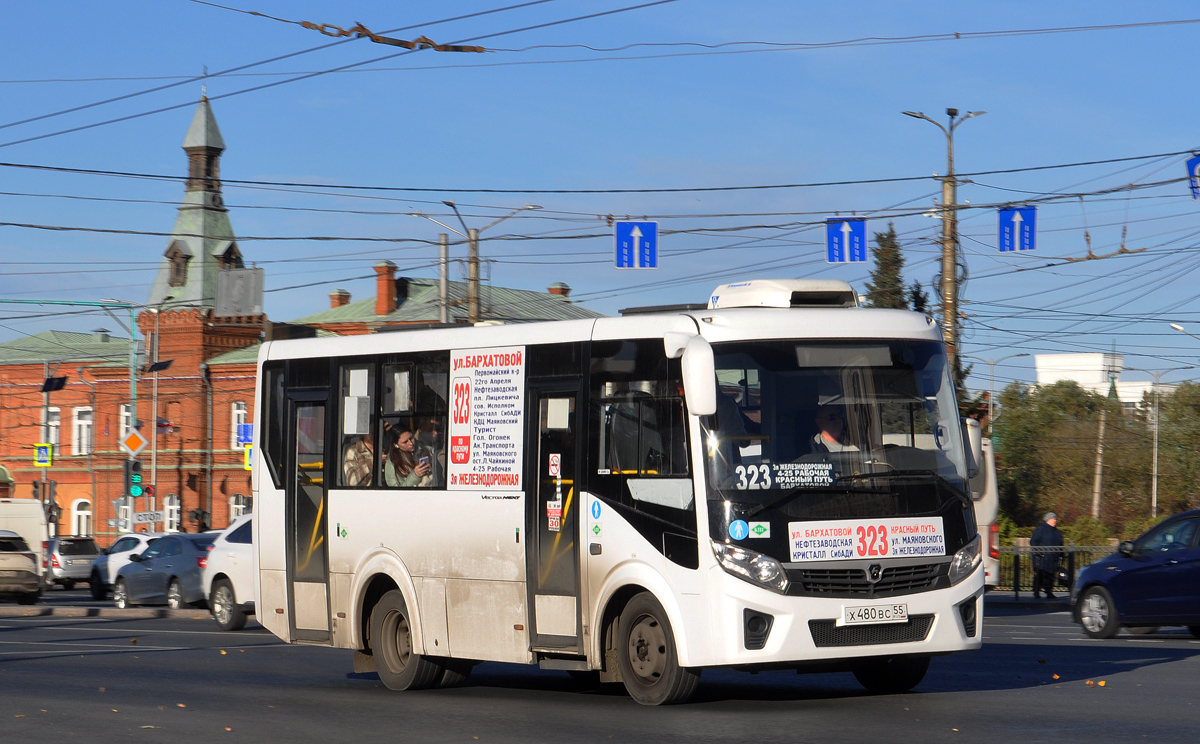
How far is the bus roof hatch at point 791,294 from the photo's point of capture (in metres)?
11.7

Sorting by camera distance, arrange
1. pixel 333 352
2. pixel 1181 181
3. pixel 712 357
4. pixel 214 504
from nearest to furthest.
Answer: pixel 712 357
pixel 333 352
pixel 1181 181
pixel 214 504

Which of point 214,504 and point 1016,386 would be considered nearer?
point 214,504

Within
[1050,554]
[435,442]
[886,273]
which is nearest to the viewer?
[435,442]

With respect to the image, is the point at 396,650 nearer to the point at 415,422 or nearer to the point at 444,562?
the point at 444,562

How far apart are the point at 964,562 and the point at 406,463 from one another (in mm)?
4825

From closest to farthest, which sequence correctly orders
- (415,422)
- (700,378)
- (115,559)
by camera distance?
(700,378) < (415,422) < (115,559)

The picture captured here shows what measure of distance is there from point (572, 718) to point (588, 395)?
2413mm

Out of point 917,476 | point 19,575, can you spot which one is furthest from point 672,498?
point 19,575

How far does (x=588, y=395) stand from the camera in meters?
11.9

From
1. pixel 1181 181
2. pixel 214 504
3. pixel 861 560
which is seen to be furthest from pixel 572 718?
pixel 214 504

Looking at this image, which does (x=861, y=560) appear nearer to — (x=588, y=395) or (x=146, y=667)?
(x=588, y=395)

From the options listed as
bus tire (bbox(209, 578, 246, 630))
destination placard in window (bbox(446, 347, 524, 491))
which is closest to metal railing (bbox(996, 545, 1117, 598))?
bus tire (bbox(209, 578, 246, 630))

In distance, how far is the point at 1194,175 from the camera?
81.2ft

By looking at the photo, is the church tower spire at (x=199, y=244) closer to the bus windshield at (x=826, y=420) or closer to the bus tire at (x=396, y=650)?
the bus tire at (x=396, y=650)
